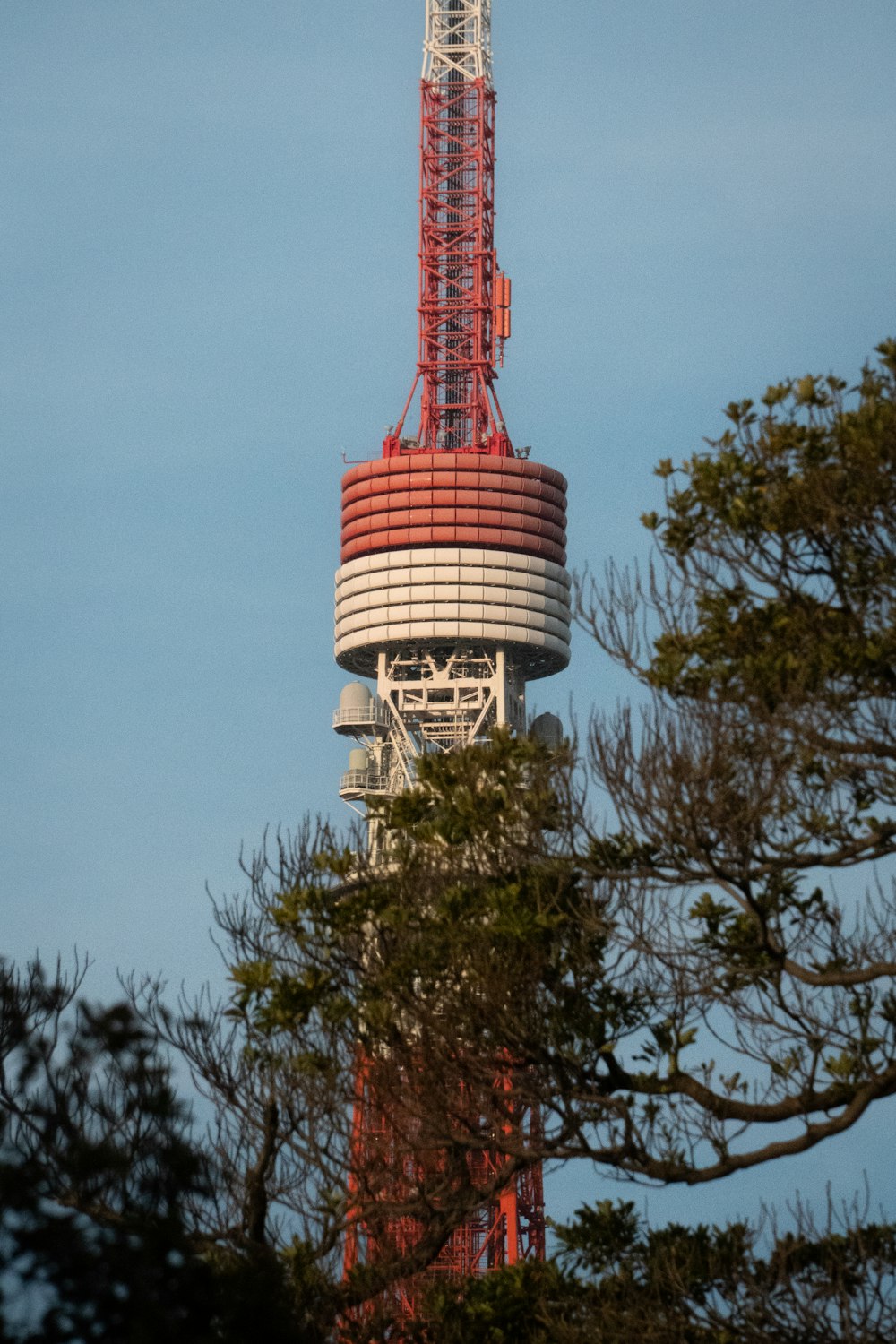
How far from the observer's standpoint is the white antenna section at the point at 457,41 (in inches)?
3787

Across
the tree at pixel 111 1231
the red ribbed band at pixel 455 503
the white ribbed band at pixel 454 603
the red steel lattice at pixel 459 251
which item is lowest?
the tree at pixel 111 1231

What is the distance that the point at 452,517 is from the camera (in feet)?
312

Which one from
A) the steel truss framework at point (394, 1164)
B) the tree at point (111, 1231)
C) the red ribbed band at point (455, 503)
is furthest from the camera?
the red ribbed band at point (455, 503)

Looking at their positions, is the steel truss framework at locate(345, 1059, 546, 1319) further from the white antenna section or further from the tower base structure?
the white antenna section

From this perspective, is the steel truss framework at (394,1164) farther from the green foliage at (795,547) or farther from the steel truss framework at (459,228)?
the steel truss framework at (459,228)

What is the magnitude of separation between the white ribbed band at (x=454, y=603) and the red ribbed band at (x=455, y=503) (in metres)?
0.64

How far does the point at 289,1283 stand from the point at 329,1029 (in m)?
2.68

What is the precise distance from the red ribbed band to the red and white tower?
0.06 meters

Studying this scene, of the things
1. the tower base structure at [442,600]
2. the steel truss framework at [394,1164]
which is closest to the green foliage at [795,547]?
the steel truss framework at [394,1164]

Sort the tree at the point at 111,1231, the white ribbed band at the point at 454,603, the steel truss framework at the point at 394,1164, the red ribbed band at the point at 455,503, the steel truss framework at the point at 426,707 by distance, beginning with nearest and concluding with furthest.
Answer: the tree at the point at 111,1231 < the steel truss framework at the point at 394,1164 < the steel truss framework at the point at 426,707 < the white ribbed band at the point at 454,603 < the red ribbed band at the point at 455,503

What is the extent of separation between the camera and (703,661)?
21.3 meters

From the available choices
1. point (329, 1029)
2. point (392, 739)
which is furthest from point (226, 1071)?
point (392, 739)

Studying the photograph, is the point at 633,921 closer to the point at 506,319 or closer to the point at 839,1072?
the point at 839,1072

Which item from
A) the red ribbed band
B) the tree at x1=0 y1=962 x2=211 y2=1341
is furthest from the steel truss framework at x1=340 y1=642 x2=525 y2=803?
the tree at x1=0 y1=962 x2=211 y2=1341
